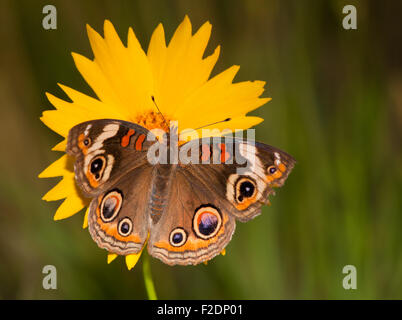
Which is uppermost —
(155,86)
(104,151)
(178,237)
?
(155,86)

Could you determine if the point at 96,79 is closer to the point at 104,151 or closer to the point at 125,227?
the point at 104,151

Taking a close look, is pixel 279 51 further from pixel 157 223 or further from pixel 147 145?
pixel 157 223

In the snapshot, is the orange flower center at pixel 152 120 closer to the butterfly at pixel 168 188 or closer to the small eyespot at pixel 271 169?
the butterfly at pixel 168 188

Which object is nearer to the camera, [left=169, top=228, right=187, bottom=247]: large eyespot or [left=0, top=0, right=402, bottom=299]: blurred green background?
[left=169, top=228, right=187, bottom=247]: large eyespot

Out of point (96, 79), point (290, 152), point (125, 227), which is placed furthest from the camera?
point (290, 152)

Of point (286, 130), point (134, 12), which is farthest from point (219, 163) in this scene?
point (134, 12)

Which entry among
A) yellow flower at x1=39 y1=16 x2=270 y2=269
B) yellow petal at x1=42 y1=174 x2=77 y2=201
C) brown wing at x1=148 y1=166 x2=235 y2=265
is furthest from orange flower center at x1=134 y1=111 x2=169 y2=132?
yellow petal at x1=42 y1=174 x2=77 y2=201

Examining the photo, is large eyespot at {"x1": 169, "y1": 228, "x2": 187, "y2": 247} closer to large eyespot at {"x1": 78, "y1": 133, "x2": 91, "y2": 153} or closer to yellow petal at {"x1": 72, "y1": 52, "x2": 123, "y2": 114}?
large eyespot at {"x1": 78, "y1": 133, "x2": 91, "y2": 153}

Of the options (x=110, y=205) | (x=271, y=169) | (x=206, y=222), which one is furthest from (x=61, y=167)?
(x=271, y=169)
